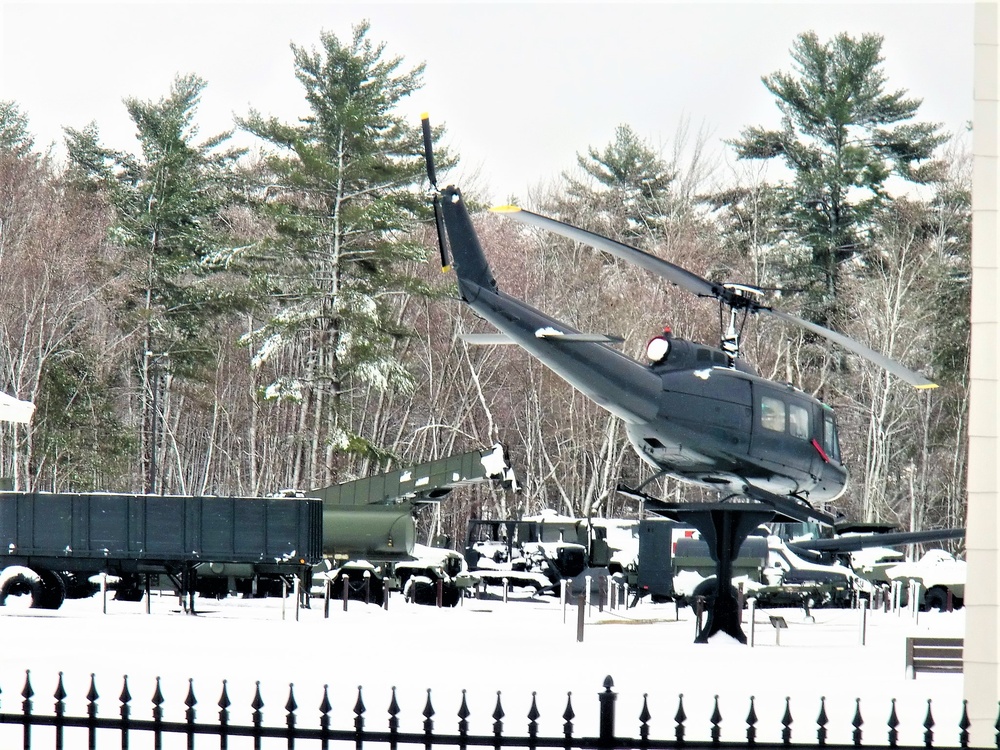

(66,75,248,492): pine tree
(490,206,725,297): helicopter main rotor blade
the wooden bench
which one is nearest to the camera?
the wooden bench

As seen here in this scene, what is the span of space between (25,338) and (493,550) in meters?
17.2

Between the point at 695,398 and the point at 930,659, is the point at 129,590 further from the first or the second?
the point at 930,659

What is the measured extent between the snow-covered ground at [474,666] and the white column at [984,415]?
100 inches

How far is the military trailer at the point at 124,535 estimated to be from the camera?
2372cm

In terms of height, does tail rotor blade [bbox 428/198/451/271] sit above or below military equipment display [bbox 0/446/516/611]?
above

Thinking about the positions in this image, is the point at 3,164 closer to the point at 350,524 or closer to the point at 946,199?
the point at 350,524

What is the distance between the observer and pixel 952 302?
1757 inches

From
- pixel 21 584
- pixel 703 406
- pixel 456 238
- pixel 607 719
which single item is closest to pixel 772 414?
pixel 703 406

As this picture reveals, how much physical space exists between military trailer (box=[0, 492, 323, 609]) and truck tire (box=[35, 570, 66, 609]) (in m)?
0.02

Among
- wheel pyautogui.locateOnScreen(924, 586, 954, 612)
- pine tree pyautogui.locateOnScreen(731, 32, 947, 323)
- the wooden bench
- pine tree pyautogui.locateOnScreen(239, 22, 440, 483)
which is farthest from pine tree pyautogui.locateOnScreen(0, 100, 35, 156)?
the wooden bench

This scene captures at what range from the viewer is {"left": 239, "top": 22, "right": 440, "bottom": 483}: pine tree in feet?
139

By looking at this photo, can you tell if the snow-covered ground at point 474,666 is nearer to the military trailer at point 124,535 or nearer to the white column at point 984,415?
the military trailer at point 124,535

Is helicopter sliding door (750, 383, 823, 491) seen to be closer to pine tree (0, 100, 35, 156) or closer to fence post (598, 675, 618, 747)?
fence post (598, 675, 618, 747)

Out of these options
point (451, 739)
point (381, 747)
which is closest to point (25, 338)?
point (381, 747)
